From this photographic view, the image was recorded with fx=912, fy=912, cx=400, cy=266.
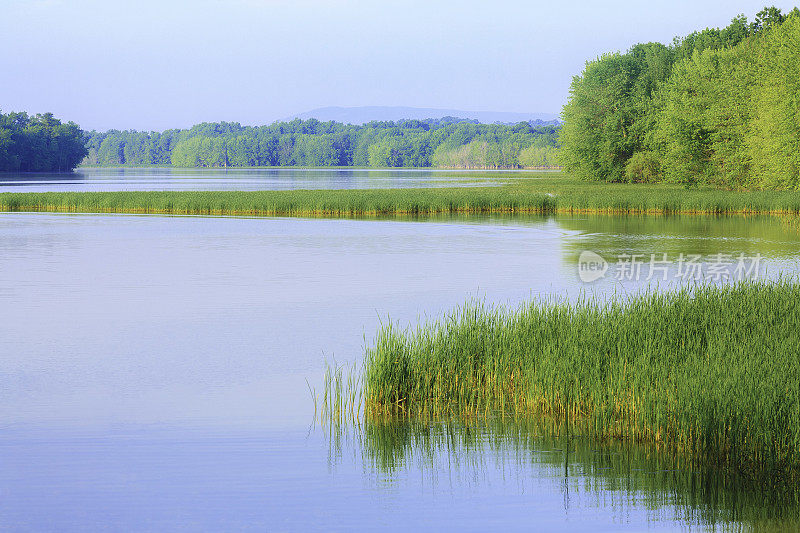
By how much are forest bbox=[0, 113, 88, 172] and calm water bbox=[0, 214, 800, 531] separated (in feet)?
400

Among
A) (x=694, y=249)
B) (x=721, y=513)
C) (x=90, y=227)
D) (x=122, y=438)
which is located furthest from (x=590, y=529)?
(x=90, y=227)

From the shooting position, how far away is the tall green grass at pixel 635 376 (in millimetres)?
7656

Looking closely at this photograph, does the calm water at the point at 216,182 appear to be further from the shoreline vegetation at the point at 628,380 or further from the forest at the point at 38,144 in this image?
the shoreline vegetation at the point at 628,380

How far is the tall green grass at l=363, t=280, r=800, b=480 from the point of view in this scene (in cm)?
766

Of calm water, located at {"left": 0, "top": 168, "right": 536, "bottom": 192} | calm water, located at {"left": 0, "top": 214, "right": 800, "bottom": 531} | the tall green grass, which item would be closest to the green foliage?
calm water, located at {"left": 0, "top": 168, "right": 536, "bottom": 192}

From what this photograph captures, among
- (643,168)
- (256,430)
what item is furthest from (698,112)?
(256,430)

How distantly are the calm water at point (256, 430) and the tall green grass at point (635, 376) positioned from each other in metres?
0.43

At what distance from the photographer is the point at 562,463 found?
816cm

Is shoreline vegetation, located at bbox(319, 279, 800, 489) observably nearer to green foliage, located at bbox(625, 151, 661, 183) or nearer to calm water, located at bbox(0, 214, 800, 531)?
calm water, located at bbox(0, 214, 800, 531)

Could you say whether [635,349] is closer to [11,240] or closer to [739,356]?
[739,356]

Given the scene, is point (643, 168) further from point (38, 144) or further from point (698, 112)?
point (38, 144)

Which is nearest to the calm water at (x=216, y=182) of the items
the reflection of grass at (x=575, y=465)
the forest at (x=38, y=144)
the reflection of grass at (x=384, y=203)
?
the forest at (x=38, y=144)

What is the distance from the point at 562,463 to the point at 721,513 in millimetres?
1589

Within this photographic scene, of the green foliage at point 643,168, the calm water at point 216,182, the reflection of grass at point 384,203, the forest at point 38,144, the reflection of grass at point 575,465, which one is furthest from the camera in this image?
the forest at point 38,144
